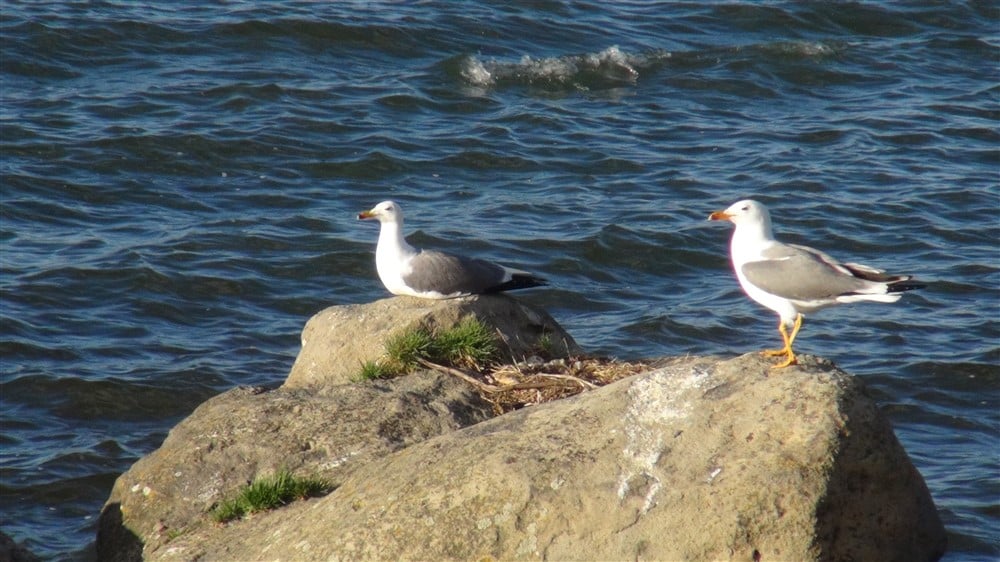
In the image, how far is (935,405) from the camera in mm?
10398

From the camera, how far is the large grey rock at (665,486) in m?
5.27

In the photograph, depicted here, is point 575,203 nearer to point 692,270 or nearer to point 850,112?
point 692,270

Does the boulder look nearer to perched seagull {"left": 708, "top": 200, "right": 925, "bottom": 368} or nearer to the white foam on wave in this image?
perched seagull {"left": 708, "top": 200, "right": 925, "bottom": 368}

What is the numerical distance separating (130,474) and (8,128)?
30.2 feet

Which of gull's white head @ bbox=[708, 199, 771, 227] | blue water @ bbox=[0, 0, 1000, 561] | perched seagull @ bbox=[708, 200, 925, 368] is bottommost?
blue water @ bbox=[0, 0, 1000, 561]

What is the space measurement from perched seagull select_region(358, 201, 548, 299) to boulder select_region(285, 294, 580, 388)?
22 cm

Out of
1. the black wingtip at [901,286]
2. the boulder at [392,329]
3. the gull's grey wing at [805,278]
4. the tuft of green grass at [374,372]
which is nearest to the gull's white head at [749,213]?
the gull's grey wing at [805,278]

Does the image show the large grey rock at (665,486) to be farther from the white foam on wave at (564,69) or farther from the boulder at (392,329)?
the white foam on wave at (564,69)

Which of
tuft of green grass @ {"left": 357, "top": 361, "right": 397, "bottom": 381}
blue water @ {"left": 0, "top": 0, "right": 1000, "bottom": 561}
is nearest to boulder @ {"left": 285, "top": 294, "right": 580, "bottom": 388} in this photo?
tuft of green grass @ {"left": 357, "top": 361, "right": 397, "bottom": 381}

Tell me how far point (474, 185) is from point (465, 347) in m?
7.10

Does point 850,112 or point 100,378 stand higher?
point 850,112

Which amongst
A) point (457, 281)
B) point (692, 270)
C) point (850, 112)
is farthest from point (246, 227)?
point (850, 112)

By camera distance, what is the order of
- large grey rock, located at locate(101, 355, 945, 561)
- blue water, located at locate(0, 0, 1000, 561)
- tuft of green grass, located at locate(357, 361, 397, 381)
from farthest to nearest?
blue water, located at locate(0, 0, 1000, 561), tuft of green grass, located at locate(357, 361, 397, 381), large grey rock, located at locate(101, 355, 945, 561)

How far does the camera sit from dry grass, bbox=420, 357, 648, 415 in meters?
7.21
